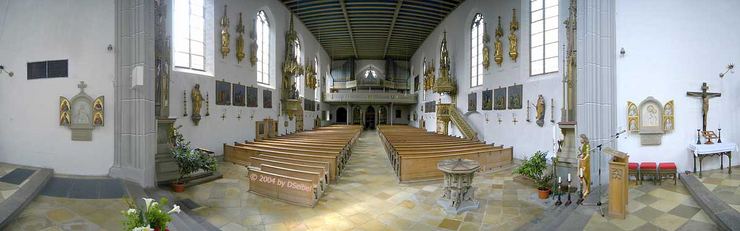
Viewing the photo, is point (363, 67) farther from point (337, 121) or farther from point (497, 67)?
point (497, 67)

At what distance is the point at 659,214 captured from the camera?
15.3 feet

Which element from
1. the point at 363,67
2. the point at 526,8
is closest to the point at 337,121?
the point at 363,67

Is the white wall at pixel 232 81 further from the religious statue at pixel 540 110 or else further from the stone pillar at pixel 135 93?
the religious statue at pixel 540 110

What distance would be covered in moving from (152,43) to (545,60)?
1071 centimetres

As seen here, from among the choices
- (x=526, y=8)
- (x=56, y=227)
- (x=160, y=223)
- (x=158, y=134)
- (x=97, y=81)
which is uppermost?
(x=526, y=8)

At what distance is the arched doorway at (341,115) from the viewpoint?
29.6 metres

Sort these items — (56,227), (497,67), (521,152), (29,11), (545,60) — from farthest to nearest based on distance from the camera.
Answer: (497,67)
(521,152)
(545,60)
(29,11)
(56,227)

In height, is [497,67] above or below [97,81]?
above

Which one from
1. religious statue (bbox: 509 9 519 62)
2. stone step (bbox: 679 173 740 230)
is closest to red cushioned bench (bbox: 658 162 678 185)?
stone step (bbox: 679 173 740 230)

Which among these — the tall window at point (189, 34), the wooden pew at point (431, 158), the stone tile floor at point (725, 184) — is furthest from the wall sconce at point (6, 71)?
the stone tile floor at point (725, 184)

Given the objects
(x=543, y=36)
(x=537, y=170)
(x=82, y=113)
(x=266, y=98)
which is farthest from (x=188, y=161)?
(x=543, y=36)

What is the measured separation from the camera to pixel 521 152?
10.7 meters

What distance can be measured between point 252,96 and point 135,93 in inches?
258

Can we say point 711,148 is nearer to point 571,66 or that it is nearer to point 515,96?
point 571,66
